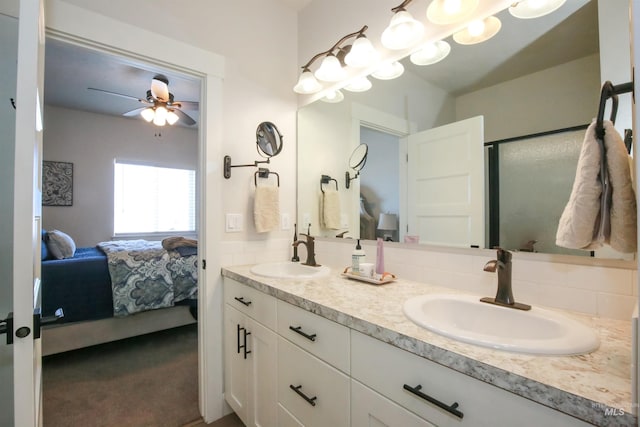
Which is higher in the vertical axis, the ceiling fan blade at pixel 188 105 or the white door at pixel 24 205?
the ceiling fan blade at pixel 188 105

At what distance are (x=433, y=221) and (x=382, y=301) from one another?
52 centimetres

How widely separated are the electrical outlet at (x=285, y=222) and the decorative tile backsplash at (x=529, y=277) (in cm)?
35

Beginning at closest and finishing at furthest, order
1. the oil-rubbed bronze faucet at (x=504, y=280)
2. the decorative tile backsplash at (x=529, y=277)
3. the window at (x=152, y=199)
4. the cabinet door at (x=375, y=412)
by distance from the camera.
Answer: the cabinet door at (x=375, y=412) → the decorative tile backsplash at (x=529, y=277) → the oil-rubbed bronze faucet at (x=504, y=280) → the window at (x=152, y=199)

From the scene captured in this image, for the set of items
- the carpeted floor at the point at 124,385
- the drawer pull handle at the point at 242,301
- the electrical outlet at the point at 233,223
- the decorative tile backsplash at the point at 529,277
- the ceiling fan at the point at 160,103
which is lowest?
the carpeted floor at the point at 124,385

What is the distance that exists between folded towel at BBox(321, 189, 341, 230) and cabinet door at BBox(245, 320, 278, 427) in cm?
80

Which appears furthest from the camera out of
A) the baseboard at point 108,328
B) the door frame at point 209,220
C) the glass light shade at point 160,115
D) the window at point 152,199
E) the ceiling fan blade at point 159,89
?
the window at point 152,199

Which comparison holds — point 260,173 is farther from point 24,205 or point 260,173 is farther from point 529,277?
point 529,277

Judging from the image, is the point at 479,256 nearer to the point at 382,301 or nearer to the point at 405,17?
the point at 382,301

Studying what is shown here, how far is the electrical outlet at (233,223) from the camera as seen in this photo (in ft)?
5.82

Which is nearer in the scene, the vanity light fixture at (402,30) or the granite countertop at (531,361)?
the granite countertop at (531,361)

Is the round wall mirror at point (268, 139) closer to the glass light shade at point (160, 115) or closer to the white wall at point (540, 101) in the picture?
the white wall at point (540, 101)

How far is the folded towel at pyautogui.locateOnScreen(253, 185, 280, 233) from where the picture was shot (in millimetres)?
1827

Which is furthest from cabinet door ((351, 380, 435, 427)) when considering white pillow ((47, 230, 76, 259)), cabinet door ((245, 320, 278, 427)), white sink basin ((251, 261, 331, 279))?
white pillow ((47, 230, 76, 259))

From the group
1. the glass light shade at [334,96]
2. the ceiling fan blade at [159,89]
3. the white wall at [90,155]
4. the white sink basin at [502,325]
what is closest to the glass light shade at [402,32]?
the glass light shade at [334,96]
